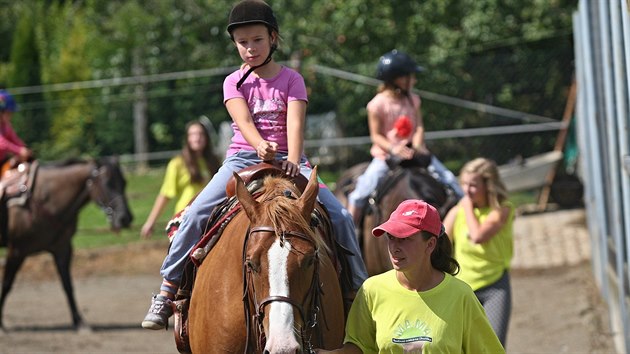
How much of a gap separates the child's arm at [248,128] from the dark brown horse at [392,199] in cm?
331

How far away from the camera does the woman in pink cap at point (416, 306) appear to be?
4840 mm

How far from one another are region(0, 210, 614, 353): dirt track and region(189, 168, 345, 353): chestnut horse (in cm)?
544

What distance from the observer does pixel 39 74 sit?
2783 cm

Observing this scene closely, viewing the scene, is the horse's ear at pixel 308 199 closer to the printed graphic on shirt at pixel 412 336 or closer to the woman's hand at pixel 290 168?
the woman's hand at pixel 290 168

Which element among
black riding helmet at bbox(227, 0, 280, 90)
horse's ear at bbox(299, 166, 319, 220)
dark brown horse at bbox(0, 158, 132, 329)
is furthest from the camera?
dark brown horse at bbox(0, 158, 132, 329)

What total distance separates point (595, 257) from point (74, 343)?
6480mm

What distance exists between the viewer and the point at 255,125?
643 cm

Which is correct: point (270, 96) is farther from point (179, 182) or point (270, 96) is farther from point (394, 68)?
point (179, 182)

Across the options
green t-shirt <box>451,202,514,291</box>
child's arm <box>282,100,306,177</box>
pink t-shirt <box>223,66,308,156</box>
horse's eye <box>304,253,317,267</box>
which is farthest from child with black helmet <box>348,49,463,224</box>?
horse's eye <box>304,253,317,267</box>

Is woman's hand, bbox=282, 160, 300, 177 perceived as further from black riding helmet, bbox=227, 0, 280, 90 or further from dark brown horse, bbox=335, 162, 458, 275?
dark brown horse, bbox=335, 162, 458, 275

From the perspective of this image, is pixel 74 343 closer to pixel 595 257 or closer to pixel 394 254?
pixel 595 257

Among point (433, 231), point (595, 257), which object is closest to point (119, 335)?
point (595, 257)

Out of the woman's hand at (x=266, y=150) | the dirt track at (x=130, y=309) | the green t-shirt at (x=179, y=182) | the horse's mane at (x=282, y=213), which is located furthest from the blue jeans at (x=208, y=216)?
the green t-shirt at (x=179, y=182)

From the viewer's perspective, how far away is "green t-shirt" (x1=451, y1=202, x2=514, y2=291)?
789 cm
